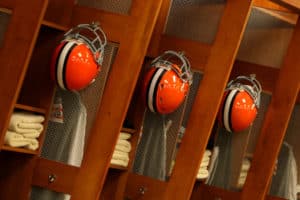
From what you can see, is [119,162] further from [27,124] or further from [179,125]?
[27,124]

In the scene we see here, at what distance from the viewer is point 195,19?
499 centimetres

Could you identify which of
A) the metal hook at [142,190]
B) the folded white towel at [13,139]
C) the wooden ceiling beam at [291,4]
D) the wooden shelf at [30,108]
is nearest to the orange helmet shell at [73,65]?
the wooden shelf at [30,108]

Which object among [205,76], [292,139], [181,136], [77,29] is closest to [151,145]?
A: [181,136]

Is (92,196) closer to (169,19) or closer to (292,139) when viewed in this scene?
(169,19)

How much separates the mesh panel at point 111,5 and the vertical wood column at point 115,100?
0.10m

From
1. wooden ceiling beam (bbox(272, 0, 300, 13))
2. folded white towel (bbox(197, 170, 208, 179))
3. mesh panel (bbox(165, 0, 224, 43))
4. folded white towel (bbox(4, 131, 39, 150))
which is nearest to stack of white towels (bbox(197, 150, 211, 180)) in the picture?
folded white towel (bbox(197, 170, 208, 179))

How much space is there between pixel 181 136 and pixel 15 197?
1008 mm

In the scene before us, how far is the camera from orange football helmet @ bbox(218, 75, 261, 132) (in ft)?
17.6

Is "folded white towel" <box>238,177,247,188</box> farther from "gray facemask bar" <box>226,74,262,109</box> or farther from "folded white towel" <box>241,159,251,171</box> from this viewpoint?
"gray facemask bar" <box>226,74,262,109</box>

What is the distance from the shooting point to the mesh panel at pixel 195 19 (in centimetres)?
489

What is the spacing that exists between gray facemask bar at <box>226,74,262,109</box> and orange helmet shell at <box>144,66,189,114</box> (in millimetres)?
634

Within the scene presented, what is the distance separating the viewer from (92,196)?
4.23m

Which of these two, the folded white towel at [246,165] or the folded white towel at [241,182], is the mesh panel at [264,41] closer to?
the folded white towel at [246,165]

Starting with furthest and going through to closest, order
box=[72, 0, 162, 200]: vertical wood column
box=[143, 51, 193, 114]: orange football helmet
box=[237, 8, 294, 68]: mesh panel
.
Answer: box=[237, 8, 294, 68]: mesh panel < box=[143, 51, 193, 114]: orange football helmet < box=[72, 0, 162, 200]: vertical wood column
